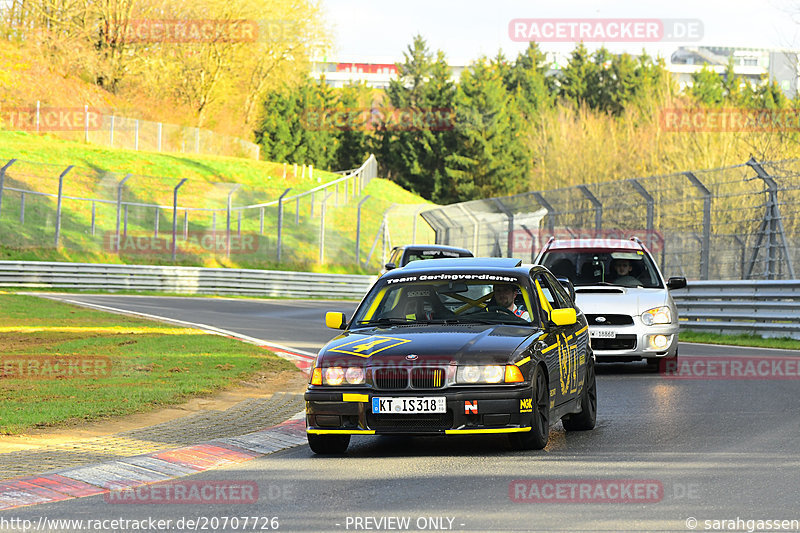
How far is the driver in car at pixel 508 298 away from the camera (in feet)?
33.2

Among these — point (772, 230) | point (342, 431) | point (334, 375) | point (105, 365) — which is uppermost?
point (772, 230)

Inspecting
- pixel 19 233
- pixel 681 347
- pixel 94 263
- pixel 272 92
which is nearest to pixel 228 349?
pixel 681 347

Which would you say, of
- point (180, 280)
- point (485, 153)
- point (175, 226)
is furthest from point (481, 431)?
point (485, 153)

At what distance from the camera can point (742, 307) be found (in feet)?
75.7

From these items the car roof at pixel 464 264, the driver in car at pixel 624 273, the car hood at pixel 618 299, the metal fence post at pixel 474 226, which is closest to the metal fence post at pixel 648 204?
the driver in car at pixel 624 273

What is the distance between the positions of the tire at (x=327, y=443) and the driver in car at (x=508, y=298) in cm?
177

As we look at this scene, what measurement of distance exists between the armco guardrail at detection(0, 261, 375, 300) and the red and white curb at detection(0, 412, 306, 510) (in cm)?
2722

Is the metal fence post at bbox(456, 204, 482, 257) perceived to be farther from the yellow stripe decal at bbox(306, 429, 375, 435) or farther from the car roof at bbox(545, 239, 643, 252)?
the yellow stripe decal at bbox(306, 429, 375, 435)

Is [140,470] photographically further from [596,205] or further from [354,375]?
[596,205]

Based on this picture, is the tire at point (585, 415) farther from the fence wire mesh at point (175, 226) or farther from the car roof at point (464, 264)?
the fence wire mesh at point (175, 226)

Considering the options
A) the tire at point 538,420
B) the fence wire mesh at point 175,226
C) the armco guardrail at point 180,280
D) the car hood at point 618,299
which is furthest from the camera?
the fence wire mesh at point 175,226

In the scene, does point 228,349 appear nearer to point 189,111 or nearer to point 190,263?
point 190,263

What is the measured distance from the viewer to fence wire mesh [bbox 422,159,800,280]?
944 inches

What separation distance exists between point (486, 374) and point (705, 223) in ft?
54.8
